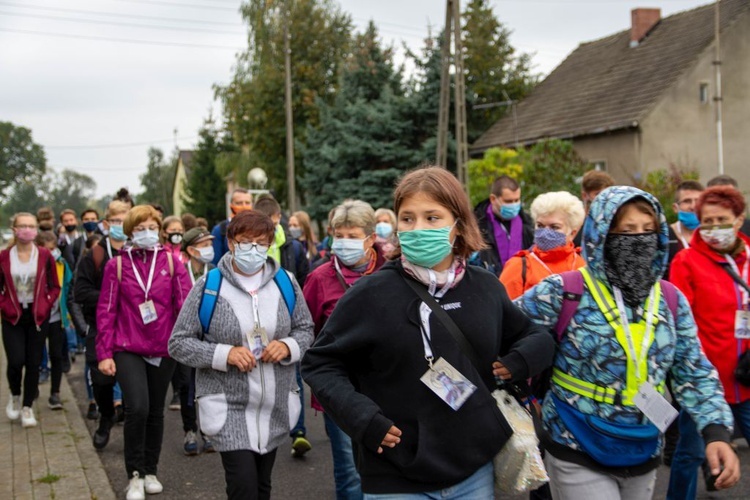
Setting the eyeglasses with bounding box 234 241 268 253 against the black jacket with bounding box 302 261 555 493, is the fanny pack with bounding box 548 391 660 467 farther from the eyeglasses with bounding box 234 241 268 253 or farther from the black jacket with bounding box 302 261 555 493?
the eyeglasses with bounding box 234 241 268 253

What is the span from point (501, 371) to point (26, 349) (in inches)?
281

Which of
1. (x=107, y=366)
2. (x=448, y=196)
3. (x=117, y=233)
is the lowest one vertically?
(x=107, y=366)

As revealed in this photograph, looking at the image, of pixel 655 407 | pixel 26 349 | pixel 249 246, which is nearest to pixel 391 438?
pixel 655 407

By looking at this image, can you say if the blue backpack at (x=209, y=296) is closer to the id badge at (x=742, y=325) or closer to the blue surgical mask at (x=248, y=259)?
the blue surgical mask at (x=248, y=259)

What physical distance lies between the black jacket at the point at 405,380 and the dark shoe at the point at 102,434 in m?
5.39

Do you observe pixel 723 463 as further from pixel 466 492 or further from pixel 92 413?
pixel 92 413

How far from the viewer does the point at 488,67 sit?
34562 millimetres

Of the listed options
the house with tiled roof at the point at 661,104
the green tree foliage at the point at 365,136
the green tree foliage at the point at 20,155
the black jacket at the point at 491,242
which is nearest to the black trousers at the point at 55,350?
the black jacket at the point at 491,242

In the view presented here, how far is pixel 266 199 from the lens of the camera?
8.75m

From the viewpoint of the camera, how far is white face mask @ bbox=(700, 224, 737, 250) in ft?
17.1

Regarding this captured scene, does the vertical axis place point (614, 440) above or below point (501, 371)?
below

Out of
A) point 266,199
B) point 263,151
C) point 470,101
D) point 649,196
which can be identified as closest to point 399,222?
point 649,196

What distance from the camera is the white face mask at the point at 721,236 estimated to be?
5.23 metres

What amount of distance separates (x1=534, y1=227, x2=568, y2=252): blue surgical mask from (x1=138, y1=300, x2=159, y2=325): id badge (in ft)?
9.03
